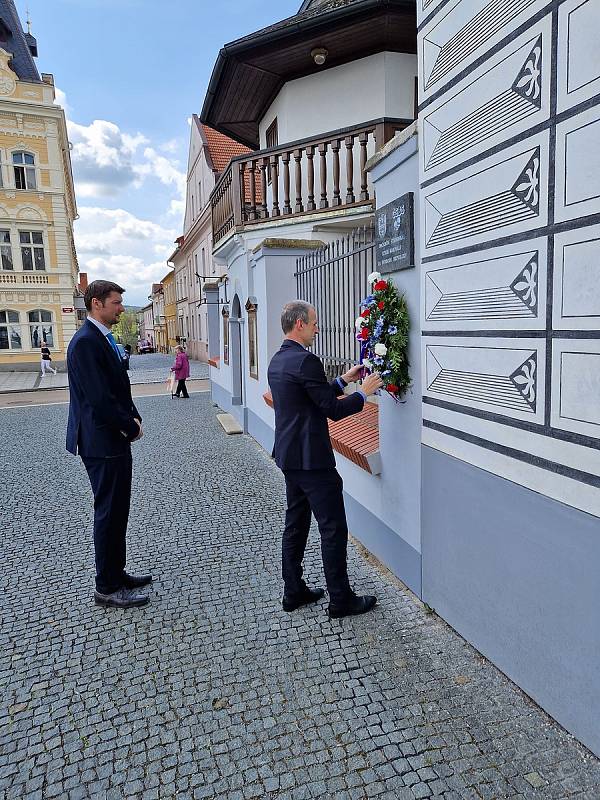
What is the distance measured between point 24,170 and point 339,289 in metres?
27.9

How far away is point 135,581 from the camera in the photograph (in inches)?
Result: 153

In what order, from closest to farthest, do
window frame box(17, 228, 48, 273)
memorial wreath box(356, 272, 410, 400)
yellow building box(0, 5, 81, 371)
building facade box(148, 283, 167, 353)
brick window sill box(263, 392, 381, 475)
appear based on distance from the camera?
memorial wreath box(356, 272, 410, 400) < brick window sill box(263, 392, 381, 475) < yellow building box(0, 5, 81, 371) < window frame box(17, 228, 48, 273) < building facade box(148, 283, 167, 353)

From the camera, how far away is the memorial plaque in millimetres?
3361

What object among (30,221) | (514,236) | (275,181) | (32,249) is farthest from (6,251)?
(514,236)

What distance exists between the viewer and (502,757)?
228cm

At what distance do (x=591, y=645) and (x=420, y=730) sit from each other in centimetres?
86

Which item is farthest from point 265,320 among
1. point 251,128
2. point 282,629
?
point 251,128

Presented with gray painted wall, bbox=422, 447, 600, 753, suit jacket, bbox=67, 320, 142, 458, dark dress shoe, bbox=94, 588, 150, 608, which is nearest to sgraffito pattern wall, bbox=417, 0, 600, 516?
gray painted wall, bbox=422, 447, 600, 753

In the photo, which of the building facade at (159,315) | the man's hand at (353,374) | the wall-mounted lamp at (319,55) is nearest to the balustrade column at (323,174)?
the wall-mounted lamp at (319,55)

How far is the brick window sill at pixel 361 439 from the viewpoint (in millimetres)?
4039

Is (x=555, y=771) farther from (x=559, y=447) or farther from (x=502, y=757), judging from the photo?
(x=559, y=447)

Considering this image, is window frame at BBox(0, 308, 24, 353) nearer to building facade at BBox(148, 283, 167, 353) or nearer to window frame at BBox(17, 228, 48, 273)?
window frame at BBox(17, 228, 48, 273)

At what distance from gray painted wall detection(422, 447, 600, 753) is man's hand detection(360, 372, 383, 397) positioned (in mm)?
493

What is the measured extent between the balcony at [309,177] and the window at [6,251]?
21.8 meters
